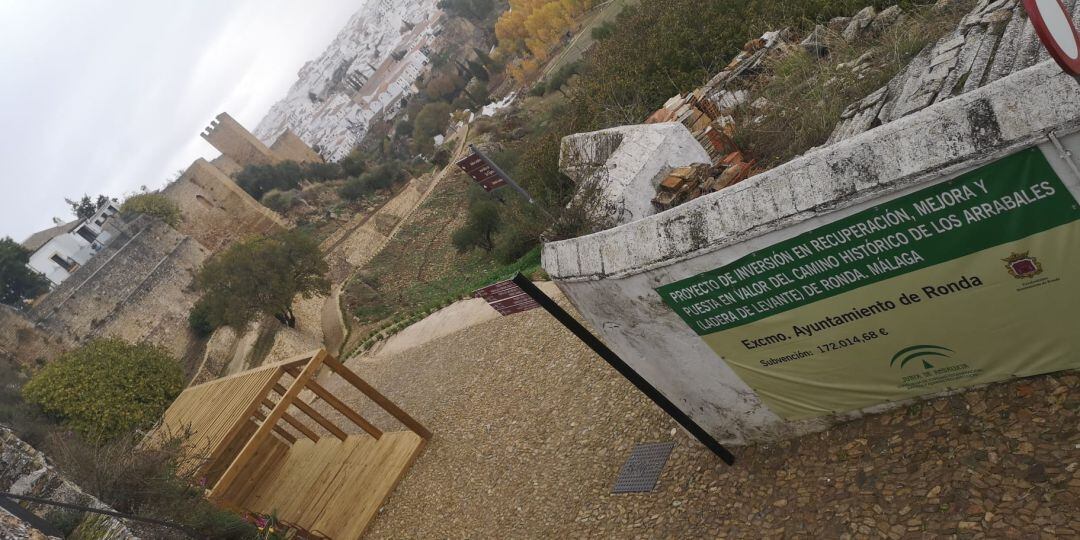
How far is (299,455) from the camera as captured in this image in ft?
39.0

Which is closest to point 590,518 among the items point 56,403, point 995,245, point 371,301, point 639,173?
point 639,173

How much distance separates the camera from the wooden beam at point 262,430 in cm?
810

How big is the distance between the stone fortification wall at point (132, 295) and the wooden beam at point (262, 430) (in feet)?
84.4

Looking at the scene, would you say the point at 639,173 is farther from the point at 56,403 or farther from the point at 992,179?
the point at 56,403

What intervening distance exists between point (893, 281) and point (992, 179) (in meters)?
0.78

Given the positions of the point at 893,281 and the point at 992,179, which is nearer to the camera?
the point at 992,179

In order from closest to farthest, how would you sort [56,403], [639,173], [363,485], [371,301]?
[639,173]
[363,485]
[56,403]
[371,301]

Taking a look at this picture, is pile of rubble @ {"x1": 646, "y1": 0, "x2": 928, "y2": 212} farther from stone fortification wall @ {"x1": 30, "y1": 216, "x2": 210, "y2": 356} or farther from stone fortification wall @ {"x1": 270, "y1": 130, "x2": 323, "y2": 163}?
stone fortification wall @ {"x1": 270, "y1": 130, "x2": 323, "y2": 163}

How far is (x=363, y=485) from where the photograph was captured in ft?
31.5

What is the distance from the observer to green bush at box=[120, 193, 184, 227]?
128 ft

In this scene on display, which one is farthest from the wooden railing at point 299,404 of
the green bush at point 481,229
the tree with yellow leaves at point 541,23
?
the tree with yellow leaves at point 541,23

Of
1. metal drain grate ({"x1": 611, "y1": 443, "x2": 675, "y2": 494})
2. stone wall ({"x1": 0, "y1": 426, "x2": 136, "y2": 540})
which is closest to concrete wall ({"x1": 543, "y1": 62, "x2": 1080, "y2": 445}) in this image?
metal drain grate ({"x1": 611, "y1": 443, "x2": 675, "y2": 494})

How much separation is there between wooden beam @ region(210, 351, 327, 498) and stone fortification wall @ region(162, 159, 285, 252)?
34024 millimetres

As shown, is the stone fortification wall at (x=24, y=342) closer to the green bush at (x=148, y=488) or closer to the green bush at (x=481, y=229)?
the green bush at (x=481, y=229)
